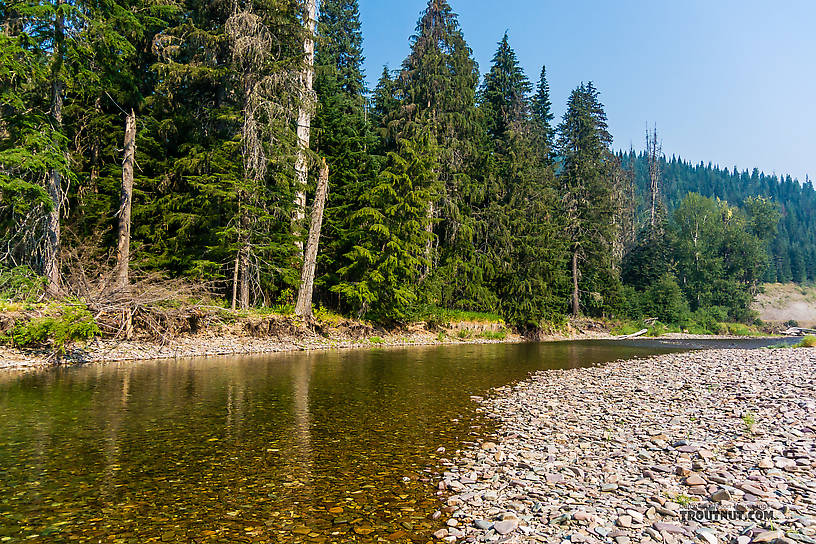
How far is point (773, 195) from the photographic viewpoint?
156625 mm

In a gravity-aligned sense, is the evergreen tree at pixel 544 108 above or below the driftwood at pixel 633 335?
above

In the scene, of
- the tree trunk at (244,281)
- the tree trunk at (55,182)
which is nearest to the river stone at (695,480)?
the tree trunk at (55,182)

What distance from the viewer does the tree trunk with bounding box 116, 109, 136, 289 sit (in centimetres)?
2077

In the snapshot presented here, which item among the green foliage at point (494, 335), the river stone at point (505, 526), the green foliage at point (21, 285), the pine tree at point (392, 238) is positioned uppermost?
the pine tree at point (392, 238)

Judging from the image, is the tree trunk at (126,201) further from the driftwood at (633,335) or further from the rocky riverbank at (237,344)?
the driftwood at (633,335)

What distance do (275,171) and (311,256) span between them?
4930 millimetres

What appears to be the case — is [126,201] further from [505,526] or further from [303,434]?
[505,526]

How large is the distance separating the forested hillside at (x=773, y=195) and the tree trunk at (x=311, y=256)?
105 metres

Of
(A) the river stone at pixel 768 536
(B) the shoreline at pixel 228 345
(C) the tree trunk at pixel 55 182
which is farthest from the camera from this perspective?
(C) the tree trunk at pixel 55 182

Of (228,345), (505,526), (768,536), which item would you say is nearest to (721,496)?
(768,536)

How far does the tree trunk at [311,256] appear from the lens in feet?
81.7

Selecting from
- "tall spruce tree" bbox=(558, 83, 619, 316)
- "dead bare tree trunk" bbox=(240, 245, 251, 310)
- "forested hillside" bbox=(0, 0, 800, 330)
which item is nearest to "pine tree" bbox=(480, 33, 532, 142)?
"forested hillside" bbox=(0, 0, 800, 330)

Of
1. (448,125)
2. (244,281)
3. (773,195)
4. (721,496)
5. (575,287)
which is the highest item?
(773,195)

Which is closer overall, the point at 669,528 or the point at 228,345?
the point at 669,528
